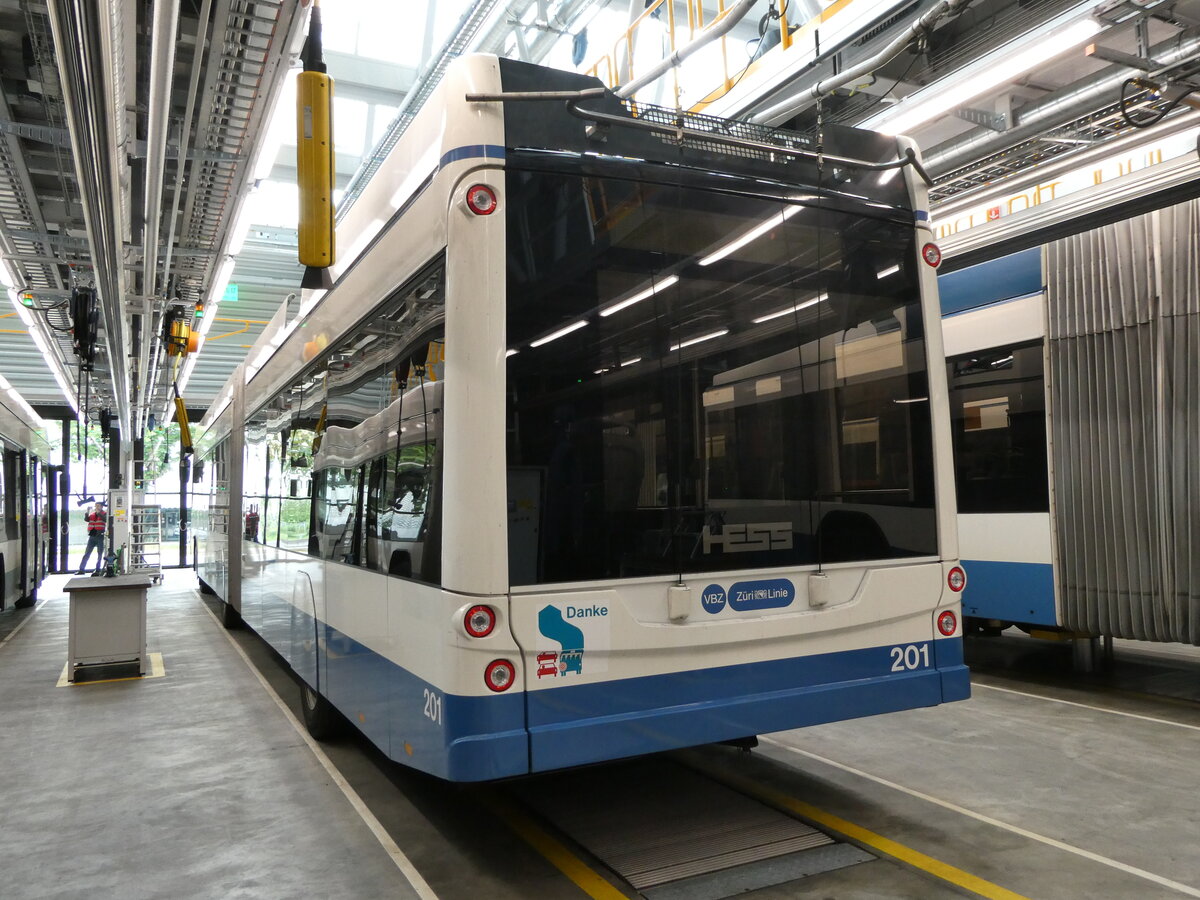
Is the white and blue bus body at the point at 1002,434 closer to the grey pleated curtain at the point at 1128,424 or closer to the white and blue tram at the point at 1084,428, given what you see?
the white and blue tram at the point at 1084,428

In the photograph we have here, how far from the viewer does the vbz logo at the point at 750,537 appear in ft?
12.6

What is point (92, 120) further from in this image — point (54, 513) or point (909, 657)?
point (54, 513)

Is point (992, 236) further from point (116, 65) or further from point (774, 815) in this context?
point (116, 65)

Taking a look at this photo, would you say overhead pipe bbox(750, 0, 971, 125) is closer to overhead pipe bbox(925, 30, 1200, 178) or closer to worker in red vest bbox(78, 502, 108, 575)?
overhead pipe bbox(925, 30, 1200, 178)

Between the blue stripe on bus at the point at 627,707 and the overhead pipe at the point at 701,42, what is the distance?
4006 mm

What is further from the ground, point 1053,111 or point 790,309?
point 1053,111

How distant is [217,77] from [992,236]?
250 inches

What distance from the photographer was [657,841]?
4.18 metres

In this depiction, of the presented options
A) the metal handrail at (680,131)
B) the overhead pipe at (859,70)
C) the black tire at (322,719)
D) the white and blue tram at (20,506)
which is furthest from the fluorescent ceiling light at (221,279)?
the metal handrail at (680,131)

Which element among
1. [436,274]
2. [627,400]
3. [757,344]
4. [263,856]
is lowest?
[263,856]

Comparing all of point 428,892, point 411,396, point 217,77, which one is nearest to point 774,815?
point 428,892

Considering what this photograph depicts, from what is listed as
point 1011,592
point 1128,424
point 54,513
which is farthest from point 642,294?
point 54,513

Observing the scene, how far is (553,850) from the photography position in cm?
414

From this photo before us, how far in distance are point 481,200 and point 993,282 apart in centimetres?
573
